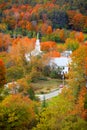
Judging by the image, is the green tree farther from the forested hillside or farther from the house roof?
the house roof

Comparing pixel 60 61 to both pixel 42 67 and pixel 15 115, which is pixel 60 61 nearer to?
pixel 42 67

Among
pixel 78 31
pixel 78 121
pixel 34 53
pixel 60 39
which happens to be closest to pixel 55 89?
pixel 34 53

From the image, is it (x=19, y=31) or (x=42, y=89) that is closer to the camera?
(x=42, y=89)

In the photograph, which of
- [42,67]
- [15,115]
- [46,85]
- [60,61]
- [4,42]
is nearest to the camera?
[15,115]

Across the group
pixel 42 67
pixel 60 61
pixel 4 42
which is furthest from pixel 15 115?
pixel 4 42

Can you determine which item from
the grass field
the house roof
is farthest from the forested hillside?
the house roof

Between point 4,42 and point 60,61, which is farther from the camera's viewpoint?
point 4,42

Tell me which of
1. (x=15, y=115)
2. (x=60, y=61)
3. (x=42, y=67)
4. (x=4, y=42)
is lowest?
(x=4, y=42)

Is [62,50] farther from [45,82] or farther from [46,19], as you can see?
[46,19]

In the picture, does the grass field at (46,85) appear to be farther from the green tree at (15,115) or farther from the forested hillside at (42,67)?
the green tree at (15,115)
